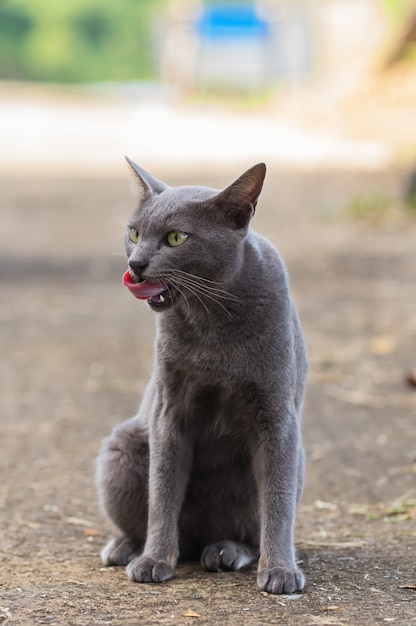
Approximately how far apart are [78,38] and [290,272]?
93.3ft

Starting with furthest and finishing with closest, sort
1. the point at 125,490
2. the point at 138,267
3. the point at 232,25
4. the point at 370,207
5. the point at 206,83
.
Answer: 1. the point at 232,25
2. the point at 206,83
3. the point at 370,207
4. the point at 125,490
5. the point at 138,267

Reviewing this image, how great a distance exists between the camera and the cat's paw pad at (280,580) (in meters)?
3.17

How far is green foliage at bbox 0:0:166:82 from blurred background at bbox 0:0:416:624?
27.2 feet

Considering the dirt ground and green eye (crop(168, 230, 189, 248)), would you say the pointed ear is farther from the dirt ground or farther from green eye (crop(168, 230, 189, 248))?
the dirt ground

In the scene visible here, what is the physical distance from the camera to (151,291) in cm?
316

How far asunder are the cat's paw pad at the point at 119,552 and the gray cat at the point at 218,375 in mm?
179

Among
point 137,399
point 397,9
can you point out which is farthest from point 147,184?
point 397,9

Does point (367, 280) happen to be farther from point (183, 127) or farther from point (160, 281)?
point (183, 127)

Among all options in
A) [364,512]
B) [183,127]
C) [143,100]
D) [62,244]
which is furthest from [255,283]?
[143,100]

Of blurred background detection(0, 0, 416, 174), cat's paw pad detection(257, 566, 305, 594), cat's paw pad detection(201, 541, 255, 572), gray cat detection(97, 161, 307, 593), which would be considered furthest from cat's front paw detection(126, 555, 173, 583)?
blurred background detection(0, 0, 416, 174)

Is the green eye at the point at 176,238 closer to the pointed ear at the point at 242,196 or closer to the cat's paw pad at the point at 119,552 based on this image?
the pointed ear at the point at 242,196

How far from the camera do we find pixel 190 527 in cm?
360

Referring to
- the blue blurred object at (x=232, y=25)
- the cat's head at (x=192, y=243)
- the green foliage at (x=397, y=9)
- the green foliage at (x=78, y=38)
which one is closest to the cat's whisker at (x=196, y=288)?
the cat's head at (x=192, y=243)

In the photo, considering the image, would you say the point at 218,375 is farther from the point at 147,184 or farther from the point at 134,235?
the point at 147,184
